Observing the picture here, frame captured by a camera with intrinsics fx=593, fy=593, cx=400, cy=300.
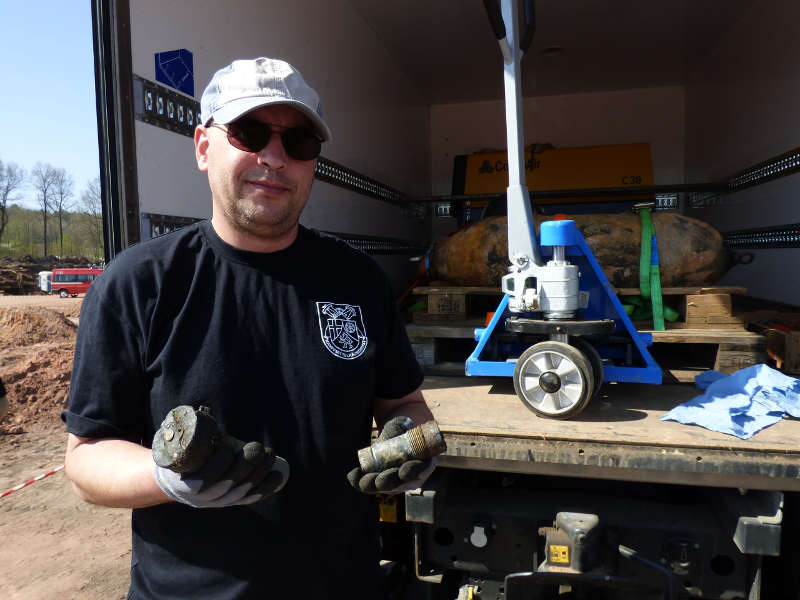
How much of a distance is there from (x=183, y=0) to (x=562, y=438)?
2.33 m

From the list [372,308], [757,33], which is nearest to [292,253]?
[372,308]

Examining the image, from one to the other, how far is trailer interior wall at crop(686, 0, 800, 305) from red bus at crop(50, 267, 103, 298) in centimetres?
2555

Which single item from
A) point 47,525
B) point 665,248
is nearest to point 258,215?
point 665,248

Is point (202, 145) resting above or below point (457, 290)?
above

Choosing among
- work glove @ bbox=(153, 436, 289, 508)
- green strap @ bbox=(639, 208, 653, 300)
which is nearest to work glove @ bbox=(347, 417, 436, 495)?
work glove @ bbox=(153, 436, 289, 508)

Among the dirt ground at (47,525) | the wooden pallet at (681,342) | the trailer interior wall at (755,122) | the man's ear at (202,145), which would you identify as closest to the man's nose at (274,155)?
the man's ear at (202,145)

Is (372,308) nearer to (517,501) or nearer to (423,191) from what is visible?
(517,501)

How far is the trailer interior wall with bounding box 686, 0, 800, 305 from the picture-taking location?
4.25 metres

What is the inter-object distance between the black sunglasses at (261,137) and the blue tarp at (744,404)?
65.8 inches

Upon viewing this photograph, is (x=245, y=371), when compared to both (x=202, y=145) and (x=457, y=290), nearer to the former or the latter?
(x=202, y=145)

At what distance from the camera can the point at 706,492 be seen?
2.26 metres

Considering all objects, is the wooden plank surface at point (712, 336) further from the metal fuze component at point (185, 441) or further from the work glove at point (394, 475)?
the metal fuze component at point (185, 441)

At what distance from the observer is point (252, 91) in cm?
145

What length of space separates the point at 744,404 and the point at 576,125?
5.77 m
